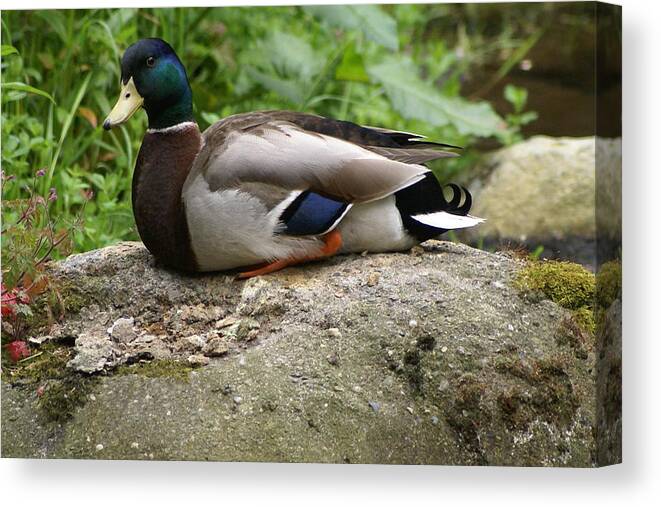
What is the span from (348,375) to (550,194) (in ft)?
4.64

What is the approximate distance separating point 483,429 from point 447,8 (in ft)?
5.89

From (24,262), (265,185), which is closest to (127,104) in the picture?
(265,185)

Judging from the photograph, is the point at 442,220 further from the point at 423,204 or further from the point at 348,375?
the point at 348,375

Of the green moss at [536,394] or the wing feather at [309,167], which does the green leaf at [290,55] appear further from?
the green moss at [536,394]

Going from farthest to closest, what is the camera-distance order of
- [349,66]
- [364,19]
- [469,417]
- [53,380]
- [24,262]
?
[349,66], [364,19], [24,262], [53,380], [469,417]

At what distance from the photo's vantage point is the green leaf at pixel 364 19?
4.18 metres

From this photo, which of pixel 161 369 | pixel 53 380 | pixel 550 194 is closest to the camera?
pixel 161 369

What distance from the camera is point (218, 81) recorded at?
4.69m

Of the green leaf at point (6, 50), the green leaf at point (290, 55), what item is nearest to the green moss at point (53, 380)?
the green leaf at point (6, 50)

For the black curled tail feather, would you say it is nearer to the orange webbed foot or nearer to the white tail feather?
the white tail feather

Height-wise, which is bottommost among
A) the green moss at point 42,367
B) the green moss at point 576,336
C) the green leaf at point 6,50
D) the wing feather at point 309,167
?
the green moss at point 42,367

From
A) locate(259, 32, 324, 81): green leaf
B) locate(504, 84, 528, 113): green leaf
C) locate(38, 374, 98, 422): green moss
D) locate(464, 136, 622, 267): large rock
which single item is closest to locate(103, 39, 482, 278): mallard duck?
locate(464, 136, 622, 267): large rock

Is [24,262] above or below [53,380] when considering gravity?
above

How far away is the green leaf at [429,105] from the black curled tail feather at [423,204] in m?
0.65
